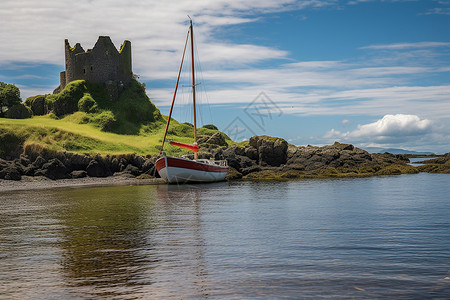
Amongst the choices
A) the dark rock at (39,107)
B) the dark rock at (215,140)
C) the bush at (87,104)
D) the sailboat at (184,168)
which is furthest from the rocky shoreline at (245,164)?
the dark rock at (39,107)

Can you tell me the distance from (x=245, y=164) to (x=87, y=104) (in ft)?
147

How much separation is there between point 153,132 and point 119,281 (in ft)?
270

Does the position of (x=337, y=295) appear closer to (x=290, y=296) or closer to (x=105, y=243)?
(x=290, y=296)

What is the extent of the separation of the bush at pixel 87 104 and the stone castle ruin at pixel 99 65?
492 cm

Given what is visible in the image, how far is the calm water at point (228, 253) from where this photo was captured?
9453 millimetres

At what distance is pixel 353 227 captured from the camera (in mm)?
18281

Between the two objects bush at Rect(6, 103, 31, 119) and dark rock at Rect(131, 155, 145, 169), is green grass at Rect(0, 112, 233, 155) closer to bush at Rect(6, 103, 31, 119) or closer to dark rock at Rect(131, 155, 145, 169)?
dark rock at Rect(131, 155, 145, 169)

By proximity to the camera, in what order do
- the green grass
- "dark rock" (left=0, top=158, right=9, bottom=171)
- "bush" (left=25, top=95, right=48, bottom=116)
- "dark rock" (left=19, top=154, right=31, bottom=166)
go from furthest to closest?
"bush" (left=25, top=95, right=48, bottom=116), the green grass, "dark rock" (left=19, top=154, right=31, bottom=166), "dark rock" (left=0, top=158, right=9, bottom=171)

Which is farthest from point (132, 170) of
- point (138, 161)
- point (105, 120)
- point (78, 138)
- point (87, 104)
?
point (87, 104)

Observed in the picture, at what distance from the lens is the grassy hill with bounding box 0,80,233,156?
67688 millimetres

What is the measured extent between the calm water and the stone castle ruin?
77.5 metres

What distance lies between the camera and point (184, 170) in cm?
4797

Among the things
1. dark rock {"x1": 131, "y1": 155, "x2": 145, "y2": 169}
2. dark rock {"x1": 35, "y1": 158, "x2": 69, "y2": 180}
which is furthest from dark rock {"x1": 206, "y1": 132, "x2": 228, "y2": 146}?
dark rock {"x1": 35, "y1": 158, "x2": 69, "y2": 180}

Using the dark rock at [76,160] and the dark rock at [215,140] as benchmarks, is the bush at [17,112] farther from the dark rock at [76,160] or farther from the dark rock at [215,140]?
the dark rock at [215,140]
